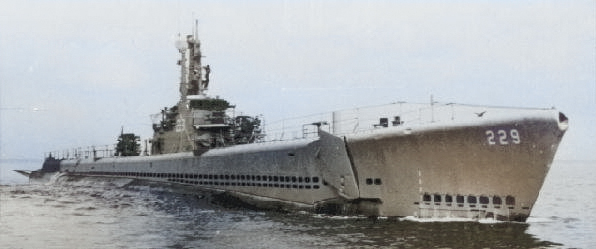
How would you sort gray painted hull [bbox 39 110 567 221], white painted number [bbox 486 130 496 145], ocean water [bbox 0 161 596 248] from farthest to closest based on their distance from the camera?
white painted number [bbox 486 130 496 145] → gray painted hull [bbox 39 110 567 221] → ocean water [bbox 0 161 596 248]

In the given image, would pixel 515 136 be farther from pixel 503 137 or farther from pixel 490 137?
pixel 490 137

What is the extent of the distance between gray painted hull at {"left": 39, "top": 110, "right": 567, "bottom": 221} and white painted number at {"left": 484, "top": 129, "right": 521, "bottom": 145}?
1 centimetres

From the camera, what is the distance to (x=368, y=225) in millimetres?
16406

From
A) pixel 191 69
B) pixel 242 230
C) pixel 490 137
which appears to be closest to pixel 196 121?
pixel 191 69

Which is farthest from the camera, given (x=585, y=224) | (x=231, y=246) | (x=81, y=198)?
(x=81, y=198)

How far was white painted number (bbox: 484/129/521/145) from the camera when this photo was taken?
48.9 ft

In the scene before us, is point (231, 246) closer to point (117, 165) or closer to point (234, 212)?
point (234, 212)

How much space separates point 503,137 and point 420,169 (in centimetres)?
256

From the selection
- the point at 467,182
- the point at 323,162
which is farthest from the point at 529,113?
the point at 323,162

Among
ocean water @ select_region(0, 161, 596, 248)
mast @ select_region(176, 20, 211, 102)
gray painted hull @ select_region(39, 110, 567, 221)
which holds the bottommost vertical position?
ocean water @ select_region(0, 161, 596, 248)

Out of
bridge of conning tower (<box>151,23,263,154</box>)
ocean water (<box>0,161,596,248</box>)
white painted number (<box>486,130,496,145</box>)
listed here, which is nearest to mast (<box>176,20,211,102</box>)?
bridge of conning tower (<box>151,23,263,154</box>)

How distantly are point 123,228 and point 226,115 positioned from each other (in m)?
12.6

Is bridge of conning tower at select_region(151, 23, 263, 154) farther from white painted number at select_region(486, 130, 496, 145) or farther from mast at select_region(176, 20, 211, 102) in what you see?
white painted number at select_region(486, 130, 496, 145)

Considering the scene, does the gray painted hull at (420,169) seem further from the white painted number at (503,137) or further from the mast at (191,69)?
the mast at (191,69)
